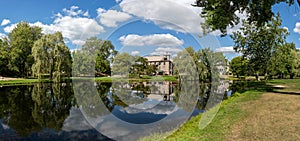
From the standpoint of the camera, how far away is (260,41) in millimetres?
31312

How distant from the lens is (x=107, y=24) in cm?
912

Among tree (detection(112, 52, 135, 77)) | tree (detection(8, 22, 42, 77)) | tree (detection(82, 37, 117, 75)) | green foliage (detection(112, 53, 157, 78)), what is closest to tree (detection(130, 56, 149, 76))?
green foliage (detection(112, 53, 157, 78))

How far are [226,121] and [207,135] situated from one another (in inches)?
84.6

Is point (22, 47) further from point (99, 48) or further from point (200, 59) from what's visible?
point (99, 48)

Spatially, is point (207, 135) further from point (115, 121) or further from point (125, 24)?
point (115, 121)

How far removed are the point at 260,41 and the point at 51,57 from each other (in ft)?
112

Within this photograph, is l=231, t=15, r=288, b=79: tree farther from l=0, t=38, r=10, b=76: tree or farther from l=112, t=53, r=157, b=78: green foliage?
l=0, t=38, r=10, b=76: tree

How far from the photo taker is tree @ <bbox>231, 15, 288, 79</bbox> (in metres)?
30.1

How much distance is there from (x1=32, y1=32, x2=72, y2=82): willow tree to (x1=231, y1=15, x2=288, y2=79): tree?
95.2ft

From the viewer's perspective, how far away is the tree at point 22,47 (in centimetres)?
5547

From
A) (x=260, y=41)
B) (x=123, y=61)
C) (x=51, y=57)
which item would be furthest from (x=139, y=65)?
(x=51, y=57)

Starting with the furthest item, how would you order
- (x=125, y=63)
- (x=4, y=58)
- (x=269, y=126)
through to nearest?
(x=4, y=58) → (x=125, y=63) → (x=269, y=126)

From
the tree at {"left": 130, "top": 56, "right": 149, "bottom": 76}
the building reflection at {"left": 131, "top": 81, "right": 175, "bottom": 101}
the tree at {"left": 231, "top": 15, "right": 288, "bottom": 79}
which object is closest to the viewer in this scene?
the tree at {"left": 130, "top": 56, "right": 149, "bottom": 76}

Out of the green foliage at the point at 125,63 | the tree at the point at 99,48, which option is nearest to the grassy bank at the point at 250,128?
the tree at the point at 99,48
